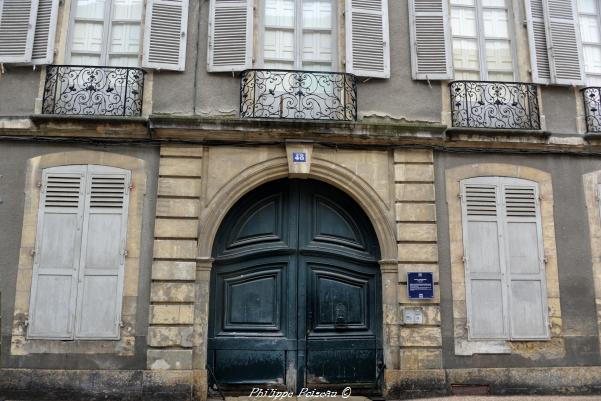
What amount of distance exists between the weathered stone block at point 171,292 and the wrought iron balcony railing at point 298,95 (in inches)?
93.9

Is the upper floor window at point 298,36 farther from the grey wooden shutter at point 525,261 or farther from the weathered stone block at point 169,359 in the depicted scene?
the weathered stone block at point 169,359

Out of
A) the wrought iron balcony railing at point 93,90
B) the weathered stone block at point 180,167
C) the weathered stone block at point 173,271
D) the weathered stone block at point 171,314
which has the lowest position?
the weathered stone block at point 171,314

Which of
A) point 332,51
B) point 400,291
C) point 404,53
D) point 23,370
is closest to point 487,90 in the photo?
point 404,53

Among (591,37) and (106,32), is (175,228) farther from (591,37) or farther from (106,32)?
(591,37)

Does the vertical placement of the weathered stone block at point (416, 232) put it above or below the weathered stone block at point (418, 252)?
above

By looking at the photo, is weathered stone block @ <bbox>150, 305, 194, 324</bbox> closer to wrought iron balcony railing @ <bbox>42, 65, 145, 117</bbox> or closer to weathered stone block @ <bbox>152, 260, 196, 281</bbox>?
weathered stone block @ <bbox>152, 260, 196, 281</bbox>

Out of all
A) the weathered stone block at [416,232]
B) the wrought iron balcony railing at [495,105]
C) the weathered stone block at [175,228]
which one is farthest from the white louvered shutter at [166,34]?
the wrought iron balcony railing at [495,105]

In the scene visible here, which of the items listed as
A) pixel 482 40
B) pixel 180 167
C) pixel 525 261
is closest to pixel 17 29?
pixel 180 167

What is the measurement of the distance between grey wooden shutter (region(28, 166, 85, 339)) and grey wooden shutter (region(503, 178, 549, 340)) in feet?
18.7

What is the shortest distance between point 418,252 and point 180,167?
11.0ft

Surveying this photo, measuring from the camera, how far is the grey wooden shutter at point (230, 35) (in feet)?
24.7

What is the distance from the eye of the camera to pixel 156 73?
7.50 meters

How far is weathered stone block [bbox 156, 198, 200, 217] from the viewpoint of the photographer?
7023 mm

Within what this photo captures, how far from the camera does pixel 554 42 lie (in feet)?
26.4
